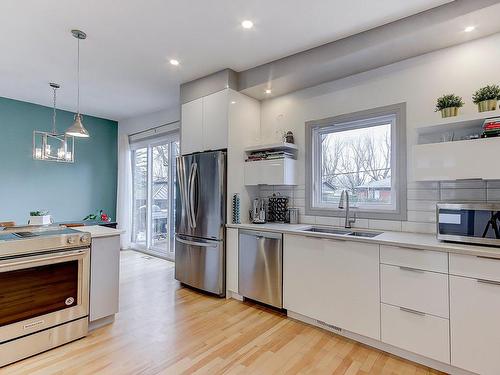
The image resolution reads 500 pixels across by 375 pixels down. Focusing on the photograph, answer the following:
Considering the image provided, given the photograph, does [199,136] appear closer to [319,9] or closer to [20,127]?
[319,9]

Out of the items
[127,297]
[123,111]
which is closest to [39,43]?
[123,111]

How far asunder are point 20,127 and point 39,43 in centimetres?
260

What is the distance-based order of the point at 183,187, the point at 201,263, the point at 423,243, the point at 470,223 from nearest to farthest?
the point at 470,223, the point at 423,243, the point at 201,263, the point at 183,187

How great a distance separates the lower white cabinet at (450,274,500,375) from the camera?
1.74 m

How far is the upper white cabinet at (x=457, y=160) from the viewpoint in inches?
77.1

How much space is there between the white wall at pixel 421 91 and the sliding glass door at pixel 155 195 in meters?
2.91

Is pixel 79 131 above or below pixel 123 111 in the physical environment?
below

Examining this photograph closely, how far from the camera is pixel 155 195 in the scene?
5504mm

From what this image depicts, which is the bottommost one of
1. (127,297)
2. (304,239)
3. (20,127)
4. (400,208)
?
(127,297)

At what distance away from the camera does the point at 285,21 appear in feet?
7.84

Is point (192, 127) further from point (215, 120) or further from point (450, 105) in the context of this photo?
point (450, 105)

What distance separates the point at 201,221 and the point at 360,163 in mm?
2014

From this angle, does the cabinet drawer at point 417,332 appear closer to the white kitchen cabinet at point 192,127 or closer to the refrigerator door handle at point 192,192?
the refrigerator door handle at point 192,192

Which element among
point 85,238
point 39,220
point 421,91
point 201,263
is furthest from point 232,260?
point 421,91
